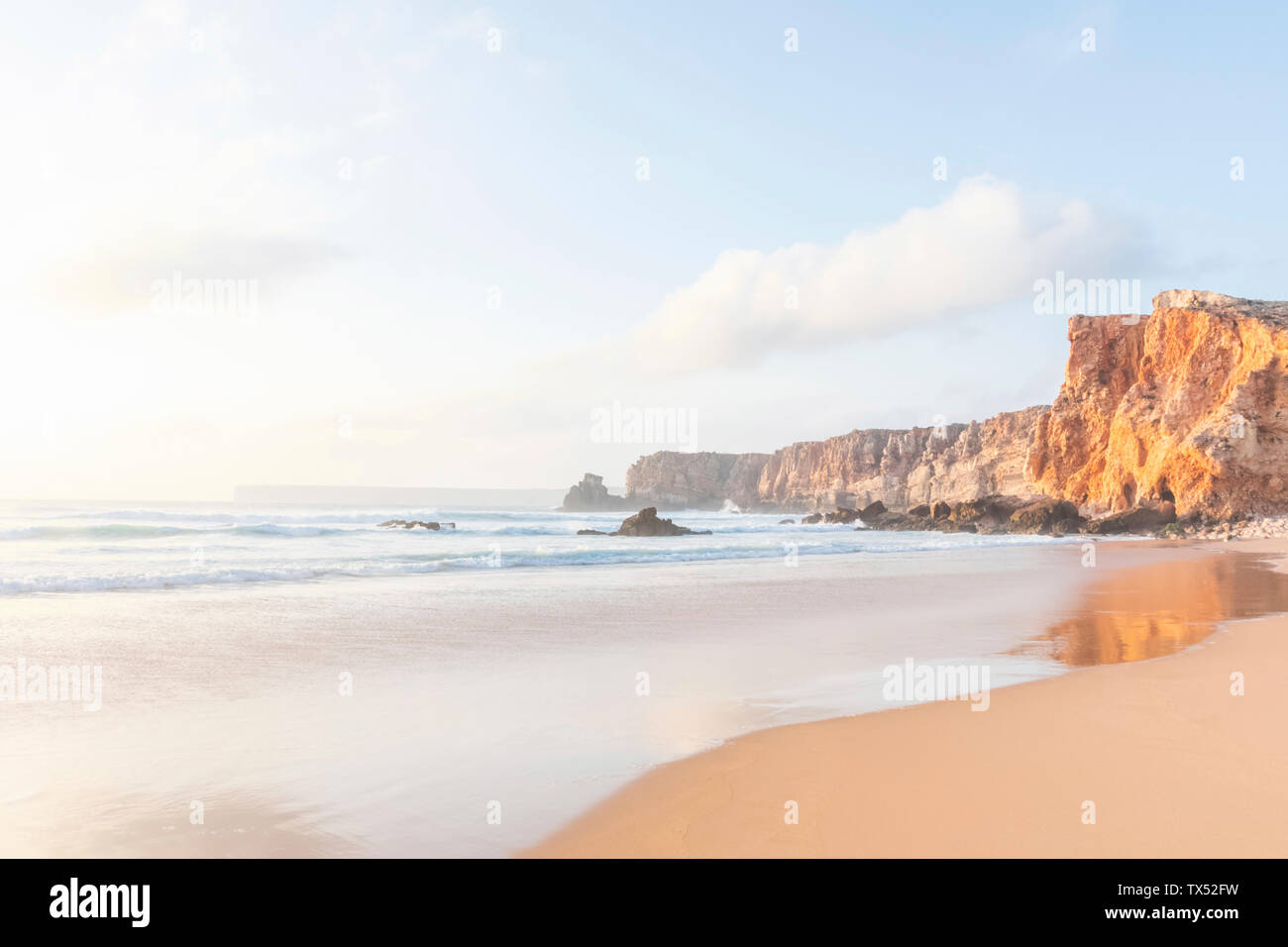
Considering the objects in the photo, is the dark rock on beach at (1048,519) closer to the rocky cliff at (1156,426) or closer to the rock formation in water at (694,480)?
the rocky cliff at (1156,426)

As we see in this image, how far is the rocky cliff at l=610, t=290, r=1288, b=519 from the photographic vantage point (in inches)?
1409

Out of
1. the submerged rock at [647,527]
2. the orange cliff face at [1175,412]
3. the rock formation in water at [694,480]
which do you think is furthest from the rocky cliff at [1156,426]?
the rock formation in water at [694,480]

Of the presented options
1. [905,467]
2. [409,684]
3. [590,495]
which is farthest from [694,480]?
[409,684]

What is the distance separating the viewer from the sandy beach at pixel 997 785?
10.2 ft

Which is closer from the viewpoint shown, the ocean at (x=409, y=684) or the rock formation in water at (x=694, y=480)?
the ocean at (x=409, y=684)

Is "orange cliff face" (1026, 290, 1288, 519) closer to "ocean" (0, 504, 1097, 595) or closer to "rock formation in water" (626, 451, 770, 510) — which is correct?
"ocean" (0, 504, 1097, 595)

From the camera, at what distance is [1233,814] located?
10.6 feet

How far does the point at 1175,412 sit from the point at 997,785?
4588 cm

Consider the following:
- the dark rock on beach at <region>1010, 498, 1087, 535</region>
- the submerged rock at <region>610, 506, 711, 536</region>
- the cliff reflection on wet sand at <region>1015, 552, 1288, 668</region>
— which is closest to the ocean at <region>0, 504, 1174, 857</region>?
the cliff reflection on wet sand at <region>1015, 552, 1288, 668</region>

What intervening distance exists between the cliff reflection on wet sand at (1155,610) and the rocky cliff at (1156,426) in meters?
22.5

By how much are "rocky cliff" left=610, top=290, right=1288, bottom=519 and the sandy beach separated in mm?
38726

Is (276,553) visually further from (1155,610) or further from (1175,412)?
(1175,412)

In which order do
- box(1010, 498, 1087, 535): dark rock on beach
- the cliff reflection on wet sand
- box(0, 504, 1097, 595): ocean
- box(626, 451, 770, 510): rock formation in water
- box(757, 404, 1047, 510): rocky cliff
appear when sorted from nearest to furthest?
the cliff reflection on wet sand
box(0, 504, 1097, 595): ocean
box(1010, 498, 1087, 535): dark rock on beach
box(757, 404, 1047, 510): rocky cliff
box(626, 451, 770, 510): rock formation in water
